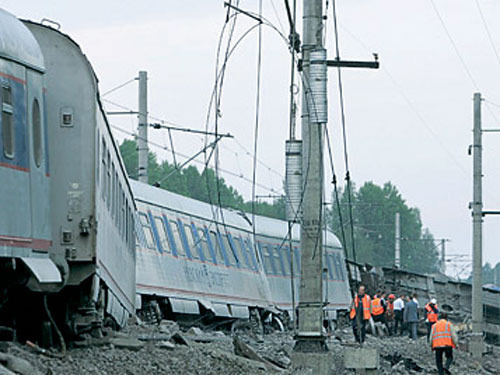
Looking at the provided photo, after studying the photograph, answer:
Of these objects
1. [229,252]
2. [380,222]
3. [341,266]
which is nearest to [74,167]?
[229,252]

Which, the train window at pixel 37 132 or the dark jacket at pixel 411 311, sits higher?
the train window at pixel 37 132

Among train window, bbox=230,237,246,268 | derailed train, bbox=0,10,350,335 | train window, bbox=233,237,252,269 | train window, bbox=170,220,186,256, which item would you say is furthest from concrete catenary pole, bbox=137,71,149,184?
derailed train, bbox=0,10,350,335

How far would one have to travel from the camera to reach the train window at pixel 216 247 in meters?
28.7

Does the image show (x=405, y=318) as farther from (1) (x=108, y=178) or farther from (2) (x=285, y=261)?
(1) (x=108, y=178)

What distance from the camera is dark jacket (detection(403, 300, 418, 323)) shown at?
3606 cm

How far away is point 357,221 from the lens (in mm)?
143500

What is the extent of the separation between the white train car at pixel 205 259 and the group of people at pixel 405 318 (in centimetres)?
121

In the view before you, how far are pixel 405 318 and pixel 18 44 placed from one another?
2646 centimetres

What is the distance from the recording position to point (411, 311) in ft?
119

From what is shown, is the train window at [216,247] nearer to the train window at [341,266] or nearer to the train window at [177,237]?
the train window at [177,237]

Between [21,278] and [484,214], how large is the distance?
951 inches

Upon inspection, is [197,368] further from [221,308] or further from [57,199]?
[221,308]

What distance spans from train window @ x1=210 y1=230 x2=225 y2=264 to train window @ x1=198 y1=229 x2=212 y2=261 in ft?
1.59

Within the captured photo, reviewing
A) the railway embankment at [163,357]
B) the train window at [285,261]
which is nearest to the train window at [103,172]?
the railway embankment at [163,357]
